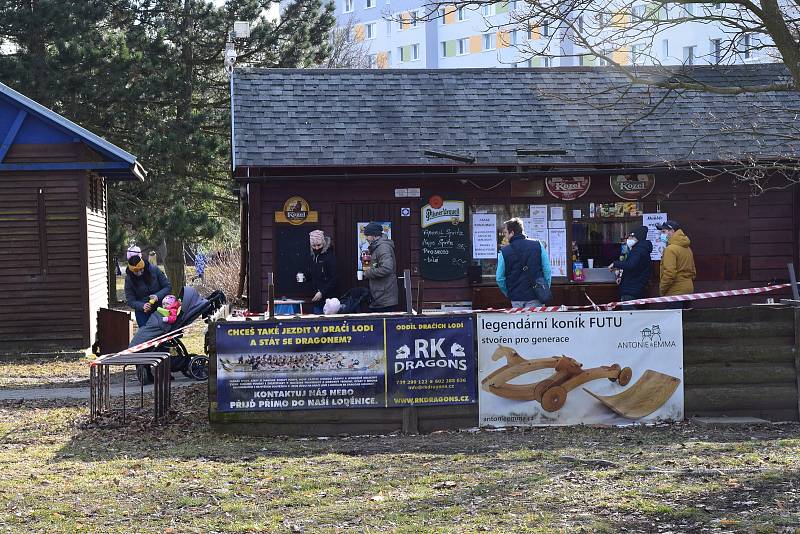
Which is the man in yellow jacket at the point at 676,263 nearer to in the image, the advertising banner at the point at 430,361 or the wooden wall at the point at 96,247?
the advertising banner at the point at 430,361

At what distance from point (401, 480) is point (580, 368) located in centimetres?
349

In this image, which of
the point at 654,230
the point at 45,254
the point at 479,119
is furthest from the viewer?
the point at 45,254

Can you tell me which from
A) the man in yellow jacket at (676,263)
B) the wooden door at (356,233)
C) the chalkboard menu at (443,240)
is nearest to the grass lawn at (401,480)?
the man in yellow jacket at (676,263)

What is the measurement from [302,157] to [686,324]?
6.41 meters

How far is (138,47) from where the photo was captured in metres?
28.8

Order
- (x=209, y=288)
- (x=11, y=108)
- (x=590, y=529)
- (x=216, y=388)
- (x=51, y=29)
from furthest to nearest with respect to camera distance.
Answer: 1. (x=209, y=288)
2. (x=51, y=29)
3. (x=11, y=108)
4. (x=216, y=388)
5. (x=590, y=529)

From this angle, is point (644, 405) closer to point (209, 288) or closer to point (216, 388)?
point (216, 388)

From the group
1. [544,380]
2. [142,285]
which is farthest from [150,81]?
[544,380]

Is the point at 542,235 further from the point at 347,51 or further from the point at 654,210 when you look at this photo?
the point at 347,51

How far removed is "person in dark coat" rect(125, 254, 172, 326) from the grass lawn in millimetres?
4005

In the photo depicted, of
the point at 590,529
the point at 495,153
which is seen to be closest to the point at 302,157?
the point at 495,153

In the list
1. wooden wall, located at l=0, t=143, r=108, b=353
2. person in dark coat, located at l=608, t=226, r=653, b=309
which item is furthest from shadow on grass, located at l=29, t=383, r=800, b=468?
wooden wall, located at l=0, t=143, r=108, b=353

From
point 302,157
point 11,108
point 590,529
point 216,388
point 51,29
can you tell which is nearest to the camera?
point 590,529

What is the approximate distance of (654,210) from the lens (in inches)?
632
